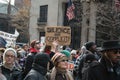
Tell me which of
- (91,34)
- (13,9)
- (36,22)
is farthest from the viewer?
(13,9)

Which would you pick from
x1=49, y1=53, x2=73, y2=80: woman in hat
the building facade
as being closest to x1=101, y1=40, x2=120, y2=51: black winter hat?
x1=49, y1=53, x2=73, y2=80: woman in hat

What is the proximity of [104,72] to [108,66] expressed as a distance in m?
0.10

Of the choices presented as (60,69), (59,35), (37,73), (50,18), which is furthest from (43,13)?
(37,73)

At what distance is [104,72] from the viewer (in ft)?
18.7

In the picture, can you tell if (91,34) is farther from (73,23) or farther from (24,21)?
(24,21)

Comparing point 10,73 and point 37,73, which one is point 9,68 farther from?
point 37,73

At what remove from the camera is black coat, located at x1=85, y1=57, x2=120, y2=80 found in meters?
5.66

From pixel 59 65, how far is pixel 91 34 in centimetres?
2571

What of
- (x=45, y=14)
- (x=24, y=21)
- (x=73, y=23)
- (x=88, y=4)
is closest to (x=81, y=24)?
(x=73, y=23)

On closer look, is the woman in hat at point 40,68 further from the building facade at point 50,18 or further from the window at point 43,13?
the window at point 43,13

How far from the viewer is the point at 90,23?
31453mm

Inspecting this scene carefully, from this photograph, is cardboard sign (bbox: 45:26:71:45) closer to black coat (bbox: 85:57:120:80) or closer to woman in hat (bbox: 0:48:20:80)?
woman in hat (bbox: 0:48:20:80)

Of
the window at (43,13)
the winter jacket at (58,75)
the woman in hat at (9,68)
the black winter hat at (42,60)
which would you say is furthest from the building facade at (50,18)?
the black winter hat at (42,60)

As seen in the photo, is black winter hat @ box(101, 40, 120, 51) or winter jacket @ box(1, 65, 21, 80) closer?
black winter hat @ box(101, 40, 120, 51)
